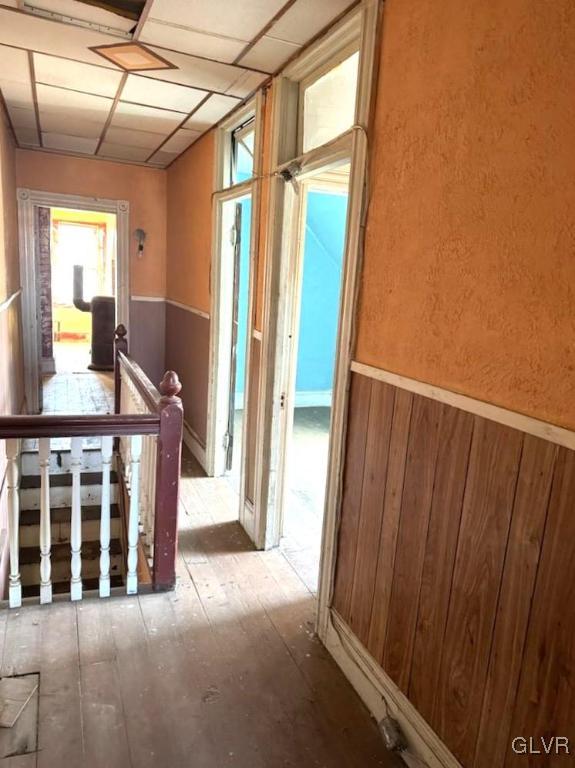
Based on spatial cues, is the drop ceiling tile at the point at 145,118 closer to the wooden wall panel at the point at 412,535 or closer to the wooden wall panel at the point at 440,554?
the wooden wall panel at the point at 412,535

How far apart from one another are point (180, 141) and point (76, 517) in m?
3.21

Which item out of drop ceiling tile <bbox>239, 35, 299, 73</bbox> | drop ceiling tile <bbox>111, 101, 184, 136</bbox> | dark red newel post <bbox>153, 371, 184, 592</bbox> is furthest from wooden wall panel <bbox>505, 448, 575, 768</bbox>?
drop ceiling tile <bbox>111, 101, 184, 136</bbox>

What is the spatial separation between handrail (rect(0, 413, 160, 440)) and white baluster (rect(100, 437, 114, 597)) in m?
0.07

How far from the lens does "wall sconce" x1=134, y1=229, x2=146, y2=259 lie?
5277mm

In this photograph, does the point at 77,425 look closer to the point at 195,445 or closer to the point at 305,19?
the point at 305,19

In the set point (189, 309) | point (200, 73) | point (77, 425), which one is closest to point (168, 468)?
point (77, 425)

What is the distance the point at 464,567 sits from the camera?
1.37m

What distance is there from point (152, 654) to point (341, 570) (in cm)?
77

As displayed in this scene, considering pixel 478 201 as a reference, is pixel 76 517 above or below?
below

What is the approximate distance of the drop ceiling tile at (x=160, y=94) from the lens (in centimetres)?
291

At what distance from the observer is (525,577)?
1.18 meters

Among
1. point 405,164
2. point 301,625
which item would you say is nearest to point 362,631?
point 301,625

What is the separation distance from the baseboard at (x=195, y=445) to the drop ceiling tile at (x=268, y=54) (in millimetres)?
2520

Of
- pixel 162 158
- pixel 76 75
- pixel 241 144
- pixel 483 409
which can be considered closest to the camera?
pixel 483 409
